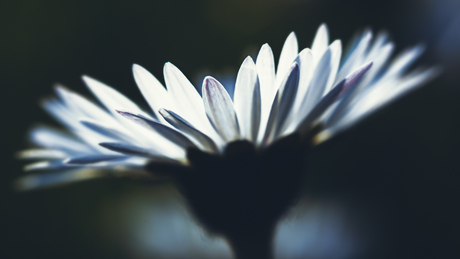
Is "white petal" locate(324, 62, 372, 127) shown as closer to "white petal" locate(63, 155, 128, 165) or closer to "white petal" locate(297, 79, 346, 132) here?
"white petal" locate(297, 79, 346, 132)

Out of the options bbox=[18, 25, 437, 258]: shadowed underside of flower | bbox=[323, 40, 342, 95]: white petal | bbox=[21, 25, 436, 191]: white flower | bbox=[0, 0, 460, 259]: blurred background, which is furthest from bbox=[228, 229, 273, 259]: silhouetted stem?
bbox=[0, 0, 460, 259]: blurred background

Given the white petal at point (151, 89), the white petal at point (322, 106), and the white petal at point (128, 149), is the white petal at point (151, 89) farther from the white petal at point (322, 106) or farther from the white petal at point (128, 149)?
the white petal at point (322, 106)

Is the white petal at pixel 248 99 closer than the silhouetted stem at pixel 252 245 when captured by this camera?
Yes

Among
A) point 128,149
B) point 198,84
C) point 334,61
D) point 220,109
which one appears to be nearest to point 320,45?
point 334,61

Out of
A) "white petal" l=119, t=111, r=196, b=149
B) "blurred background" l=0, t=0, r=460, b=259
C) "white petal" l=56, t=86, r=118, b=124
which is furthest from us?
"blurred background" l=0, t=0, r=460, b=259

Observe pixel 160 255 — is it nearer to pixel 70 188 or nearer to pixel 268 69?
pixel 70 188

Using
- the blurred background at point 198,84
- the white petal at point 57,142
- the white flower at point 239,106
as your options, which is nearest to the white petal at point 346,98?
the white flower at point 239,106

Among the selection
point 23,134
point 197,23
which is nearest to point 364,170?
point 197,23

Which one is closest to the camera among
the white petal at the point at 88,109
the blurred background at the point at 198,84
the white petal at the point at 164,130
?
the white petal at the point at 164,130
